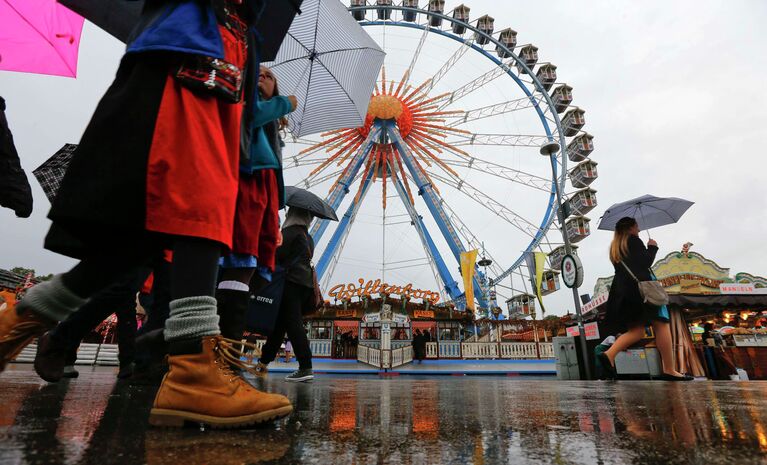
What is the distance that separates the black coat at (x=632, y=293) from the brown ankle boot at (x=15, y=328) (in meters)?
4.06

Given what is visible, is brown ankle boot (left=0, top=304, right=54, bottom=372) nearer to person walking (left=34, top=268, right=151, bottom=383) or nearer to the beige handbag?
person walking (left=34, top=268, right=151, bottom=383)

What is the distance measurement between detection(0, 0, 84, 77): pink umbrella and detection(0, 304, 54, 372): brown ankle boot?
2.76m

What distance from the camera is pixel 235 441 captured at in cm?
69

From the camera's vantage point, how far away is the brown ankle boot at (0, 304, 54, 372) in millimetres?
1104

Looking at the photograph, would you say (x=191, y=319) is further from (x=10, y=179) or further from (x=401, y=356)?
(x=401, y=356)

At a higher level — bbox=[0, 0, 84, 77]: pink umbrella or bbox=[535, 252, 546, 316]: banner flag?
bbox=[535, 252, 546, 316]: banner flag

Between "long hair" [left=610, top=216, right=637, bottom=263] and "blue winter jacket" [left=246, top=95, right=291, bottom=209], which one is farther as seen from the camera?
"long hair" [left=610, top=216, right=637, bottom=263]

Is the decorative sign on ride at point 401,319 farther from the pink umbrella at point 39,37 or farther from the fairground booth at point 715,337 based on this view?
the pink umbrella at point 39,37

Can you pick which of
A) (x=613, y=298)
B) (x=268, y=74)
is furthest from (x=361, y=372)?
(x=268, y=74)

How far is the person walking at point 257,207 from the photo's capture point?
1.57 meters

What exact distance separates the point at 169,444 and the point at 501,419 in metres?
0.71

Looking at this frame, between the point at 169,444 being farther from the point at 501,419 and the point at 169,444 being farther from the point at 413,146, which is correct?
the point at 413,146

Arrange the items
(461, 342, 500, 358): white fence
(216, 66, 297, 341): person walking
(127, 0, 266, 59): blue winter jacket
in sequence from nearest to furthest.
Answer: (127, 0, 266, 59): blue winter jacket
(216, 66, 297, 341): person walking
(461, 342, 500, 358): white fence

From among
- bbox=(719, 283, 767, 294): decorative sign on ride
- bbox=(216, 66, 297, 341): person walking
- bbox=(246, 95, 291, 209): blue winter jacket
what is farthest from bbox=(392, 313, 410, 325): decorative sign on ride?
bbox=(246, 95, 291, 209): blue winter jacket
